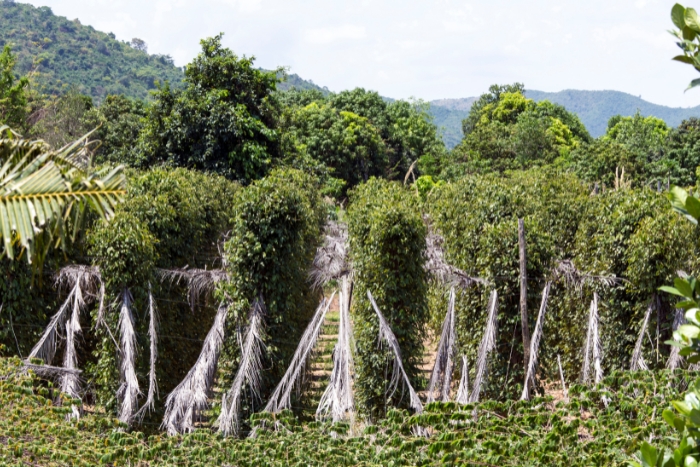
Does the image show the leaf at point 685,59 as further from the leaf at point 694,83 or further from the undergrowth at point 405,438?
the undergrowth at point 405,438

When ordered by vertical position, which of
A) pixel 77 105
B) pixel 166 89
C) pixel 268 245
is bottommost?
pixel 268 245

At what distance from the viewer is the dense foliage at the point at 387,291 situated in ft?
34.2

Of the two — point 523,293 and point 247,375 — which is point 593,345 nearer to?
point 523,293

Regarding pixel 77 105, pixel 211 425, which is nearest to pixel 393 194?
pixel 211 425

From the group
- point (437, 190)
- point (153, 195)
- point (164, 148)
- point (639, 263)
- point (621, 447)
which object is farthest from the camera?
point (164, 148)

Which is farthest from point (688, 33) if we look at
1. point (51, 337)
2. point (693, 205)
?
point (51, 337)

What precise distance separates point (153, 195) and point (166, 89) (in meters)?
7.10

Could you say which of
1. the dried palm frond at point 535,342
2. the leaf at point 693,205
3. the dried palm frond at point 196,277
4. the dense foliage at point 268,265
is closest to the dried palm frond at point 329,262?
the dense foliage at point 268,265

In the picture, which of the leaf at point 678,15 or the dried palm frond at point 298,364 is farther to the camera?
the dried palm frond at point 298,364

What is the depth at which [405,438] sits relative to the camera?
6.99m

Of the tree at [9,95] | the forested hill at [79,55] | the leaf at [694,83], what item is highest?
the forested hill at [79,55]

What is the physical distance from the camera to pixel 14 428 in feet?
24.5

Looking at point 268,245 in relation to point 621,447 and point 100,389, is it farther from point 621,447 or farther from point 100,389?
point 621,447

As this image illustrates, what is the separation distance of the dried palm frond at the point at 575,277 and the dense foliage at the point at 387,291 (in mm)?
2063
